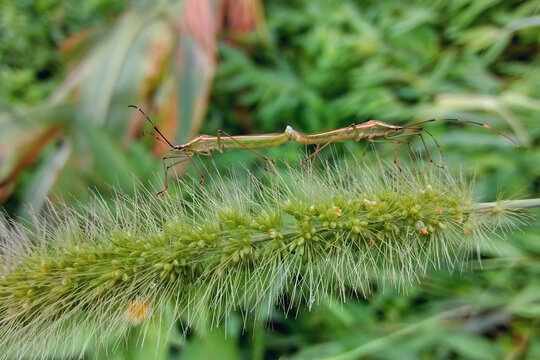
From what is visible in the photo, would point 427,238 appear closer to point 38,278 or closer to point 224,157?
point 38,278

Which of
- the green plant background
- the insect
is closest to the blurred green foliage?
the green plant background

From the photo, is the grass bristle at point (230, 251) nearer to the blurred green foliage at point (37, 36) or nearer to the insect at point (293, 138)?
the insect at point (293, 138)

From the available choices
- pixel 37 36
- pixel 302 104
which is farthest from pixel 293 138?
pixel 37 36

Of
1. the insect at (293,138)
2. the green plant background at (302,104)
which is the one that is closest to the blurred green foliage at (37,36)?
the green plant background at (302,104)

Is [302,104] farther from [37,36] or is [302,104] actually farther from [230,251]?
[37,36]

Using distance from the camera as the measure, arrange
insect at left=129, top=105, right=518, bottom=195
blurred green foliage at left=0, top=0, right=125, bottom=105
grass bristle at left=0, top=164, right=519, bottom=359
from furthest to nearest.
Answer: blurred green foliage at left=0, top=0, right=125, bottom=105 < insect at left=129, top=105, right=518, bottom=195 < grass bristle at left=0, top=164, right=519, bottom=359

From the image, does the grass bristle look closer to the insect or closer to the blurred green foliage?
the insect
